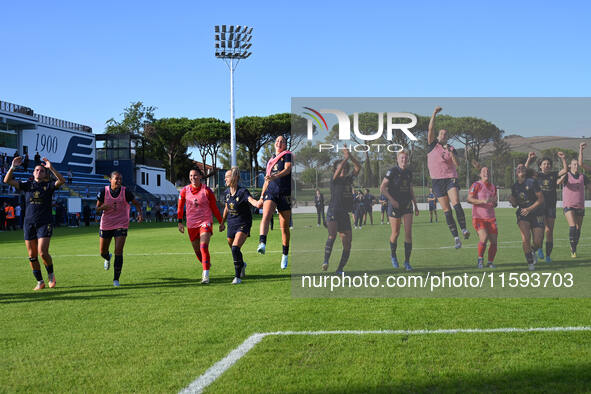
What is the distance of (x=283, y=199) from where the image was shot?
33.9ft

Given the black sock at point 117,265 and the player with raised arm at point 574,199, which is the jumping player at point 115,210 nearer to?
the black sock at point 117,265

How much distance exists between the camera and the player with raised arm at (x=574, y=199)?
10180mm

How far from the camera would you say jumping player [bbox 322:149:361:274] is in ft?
28.5

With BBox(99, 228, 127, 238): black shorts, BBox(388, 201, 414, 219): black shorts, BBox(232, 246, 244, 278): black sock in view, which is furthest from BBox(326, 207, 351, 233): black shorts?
BBox(99, 228, 127, 238): black shorts

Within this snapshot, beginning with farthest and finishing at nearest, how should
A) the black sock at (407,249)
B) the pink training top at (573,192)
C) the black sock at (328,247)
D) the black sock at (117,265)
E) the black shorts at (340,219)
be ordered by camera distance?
Result: 1. the pink training top at (573,192)
2. the black sock at (117,265)
3. the black sock at (407,249)
4. the black sock at (328,247)
5. the black shorts at (340,219)

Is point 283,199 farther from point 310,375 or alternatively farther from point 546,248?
point 310,375

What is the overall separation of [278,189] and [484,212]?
3420 millimetres

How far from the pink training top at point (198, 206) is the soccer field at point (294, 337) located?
41.2 inches

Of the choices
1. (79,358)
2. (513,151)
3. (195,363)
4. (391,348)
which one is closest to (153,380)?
(195,363)

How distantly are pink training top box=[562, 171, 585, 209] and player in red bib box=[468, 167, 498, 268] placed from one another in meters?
1.98

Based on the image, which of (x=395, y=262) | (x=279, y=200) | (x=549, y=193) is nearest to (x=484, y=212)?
(x=549, y=193)

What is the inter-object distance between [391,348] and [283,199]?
5.48 metres

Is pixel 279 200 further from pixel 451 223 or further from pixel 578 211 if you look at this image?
pixel 578 211

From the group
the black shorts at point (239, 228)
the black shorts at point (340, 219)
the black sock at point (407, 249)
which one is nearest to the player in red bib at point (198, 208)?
the black shorts at point (239, 228)
